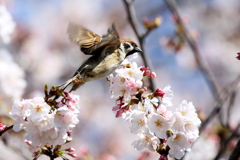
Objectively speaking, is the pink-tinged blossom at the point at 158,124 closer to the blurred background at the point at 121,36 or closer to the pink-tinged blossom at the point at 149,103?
the pink-tinged blossom at the point at 149,103

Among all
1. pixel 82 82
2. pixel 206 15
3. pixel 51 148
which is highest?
pixel 206 15

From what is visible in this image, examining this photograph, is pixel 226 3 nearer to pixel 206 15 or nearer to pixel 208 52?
pixel 206 15

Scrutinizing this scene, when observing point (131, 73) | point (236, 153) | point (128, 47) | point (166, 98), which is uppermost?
point (128, 47)

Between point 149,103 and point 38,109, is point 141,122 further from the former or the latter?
point 38,109

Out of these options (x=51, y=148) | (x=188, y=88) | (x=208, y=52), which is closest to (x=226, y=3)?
(x=208, y=52)

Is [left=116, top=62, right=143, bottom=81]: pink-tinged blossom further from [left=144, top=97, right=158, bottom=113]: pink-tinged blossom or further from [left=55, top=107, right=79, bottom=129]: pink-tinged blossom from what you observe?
[left=55, top=107, right=79, bottom=129]: pink-tinged blossom

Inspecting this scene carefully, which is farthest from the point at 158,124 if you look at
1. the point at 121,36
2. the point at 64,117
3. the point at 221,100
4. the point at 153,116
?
the point at 121,36
